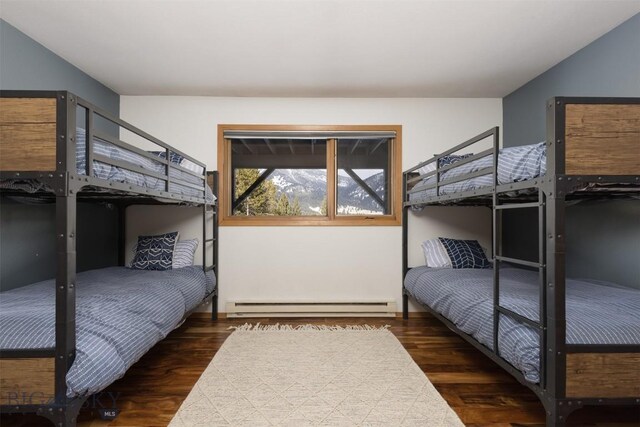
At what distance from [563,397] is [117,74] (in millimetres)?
3593

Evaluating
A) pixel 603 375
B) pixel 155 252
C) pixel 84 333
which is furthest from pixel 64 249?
pixel 603 375

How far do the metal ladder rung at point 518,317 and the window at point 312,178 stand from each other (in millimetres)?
1814

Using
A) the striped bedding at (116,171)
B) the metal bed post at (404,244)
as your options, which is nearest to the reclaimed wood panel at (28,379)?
the striped bedding at (116,171)

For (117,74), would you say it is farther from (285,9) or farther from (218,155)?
(285,9)

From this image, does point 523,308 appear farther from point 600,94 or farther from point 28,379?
point 28,379

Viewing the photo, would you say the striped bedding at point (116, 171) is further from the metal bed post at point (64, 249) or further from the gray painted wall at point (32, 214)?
the gray painted wall at point (32, 214)

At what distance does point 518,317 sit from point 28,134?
7.00 ft

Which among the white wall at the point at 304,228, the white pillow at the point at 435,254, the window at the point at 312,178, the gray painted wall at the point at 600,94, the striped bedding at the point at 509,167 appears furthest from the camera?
the window at the point at 312,178

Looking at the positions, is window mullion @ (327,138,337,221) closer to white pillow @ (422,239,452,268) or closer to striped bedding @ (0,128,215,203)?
white pillow @ (422,239,452,268)

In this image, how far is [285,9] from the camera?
6.43 feet

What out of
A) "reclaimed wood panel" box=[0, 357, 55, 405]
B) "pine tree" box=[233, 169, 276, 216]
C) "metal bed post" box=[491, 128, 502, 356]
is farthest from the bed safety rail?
"reclaimed wood panel" box=[0, 357, 55, 405]

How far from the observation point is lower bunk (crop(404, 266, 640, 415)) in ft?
4.29

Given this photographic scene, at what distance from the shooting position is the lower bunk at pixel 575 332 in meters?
1.31

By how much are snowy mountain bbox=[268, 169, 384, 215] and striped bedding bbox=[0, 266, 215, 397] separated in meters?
1.40
